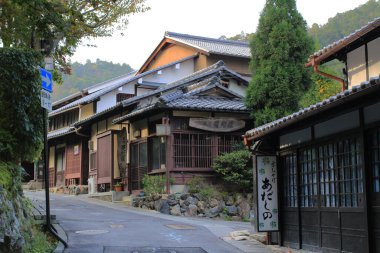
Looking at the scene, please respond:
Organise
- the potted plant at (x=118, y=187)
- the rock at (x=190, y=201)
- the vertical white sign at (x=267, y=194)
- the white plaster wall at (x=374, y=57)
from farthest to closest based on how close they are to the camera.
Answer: the potted plant at (x=118, y=187) < the rock at (x=190, y=201) < the vertical white sign at (x=267, y=194) < the white plaster wall at (x=374, y=57)

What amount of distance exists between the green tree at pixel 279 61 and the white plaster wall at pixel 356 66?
22.0ft

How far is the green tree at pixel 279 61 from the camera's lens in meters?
21.3

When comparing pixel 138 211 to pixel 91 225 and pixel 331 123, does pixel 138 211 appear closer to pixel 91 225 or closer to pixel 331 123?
pixel 91 225

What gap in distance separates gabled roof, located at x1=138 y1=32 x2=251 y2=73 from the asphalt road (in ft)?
52.3

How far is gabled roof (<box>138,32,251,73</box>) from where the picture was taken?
33.3 m

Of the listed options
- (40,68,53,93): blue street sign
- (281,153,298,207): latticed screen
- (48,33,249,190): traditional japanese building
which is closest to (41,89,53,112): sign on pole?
(40,68,53,93): blue street sign

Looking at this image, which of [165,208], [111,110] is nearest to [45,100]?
[165,208]

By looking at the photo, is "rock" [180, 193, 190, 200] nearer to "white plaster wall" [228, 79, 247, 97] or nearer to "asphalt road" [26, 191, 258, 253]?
"asphalt road" [26, 191, 258, 253]

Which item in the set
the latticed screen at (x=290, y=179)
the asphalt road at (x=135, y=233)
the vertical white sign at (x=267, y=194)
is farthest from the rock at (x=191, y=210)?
the latticed screen at (x=290, y=179)

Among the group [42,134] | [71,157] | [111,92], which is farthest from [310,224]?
[71,157]

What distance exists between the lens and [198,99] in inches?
939

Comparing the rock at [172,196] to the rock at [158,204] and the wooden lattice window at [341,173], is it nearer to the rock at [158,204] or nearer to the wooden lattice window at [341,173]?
the rock at [158,204]

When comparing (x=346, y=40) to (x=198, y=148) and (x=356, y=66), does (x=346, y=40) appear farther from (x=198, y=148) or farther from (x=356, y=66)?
(x=198, y=148)

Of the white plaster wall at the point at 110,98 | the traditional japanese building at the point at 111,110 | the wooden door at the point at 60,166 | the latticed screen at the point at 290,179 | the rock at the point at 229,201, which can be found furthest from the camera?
the wooden door at the point at 60,166
